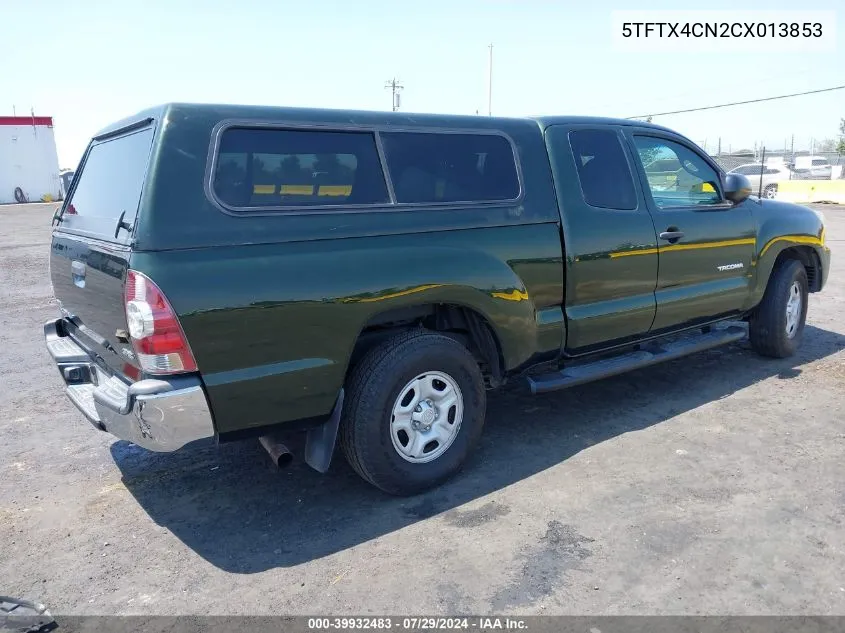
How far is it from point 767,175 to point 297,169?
2797 cm

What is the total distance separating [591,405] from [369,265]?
2398mm

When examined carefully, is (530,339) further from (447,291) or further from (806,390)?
(806,390)

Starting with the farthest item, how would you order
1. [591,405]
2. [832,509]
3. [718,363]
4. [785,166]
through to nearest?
[785,166] → [718,363] → [591,405] → [832,509]

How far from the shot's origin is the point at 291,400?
3.01m

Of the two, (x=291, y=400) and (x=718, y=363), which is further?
(x=718, y=363)

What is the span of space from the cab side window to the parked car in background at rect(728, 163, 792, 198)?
2068 cm

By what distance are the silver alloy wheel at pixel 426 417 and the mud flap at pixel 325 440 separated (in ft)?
0.98

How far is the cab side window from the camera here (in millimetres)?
4617

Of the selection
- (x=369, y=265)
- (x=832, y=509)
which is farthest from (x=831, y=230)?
(x=369, y=265)

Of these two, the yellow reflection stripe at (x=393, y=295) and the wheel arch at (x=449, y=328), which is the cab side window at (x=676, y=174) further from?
the yellow reflection stripe at (x=393, y=295)

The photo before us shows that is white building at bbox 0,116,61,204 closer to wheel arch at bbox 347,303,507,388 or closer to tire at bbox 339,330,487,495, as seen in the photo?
wheel arch at bbox 347,303,507,388

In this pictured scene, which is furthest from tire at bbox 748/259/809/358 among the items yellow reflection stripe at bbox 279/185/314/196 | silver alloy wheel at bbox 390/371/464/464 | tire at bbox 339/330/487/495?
yellow reflection stripe at bbox 279/185/314/196

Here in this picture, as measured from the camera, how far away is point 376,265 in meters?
3.14

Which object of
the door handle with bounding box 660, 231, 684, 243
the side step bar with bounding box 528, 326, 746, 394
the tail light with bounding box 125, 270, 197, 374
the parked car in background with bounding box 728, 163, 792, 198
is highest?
the parked car in background with bounding box 728, 163, 792, 198
